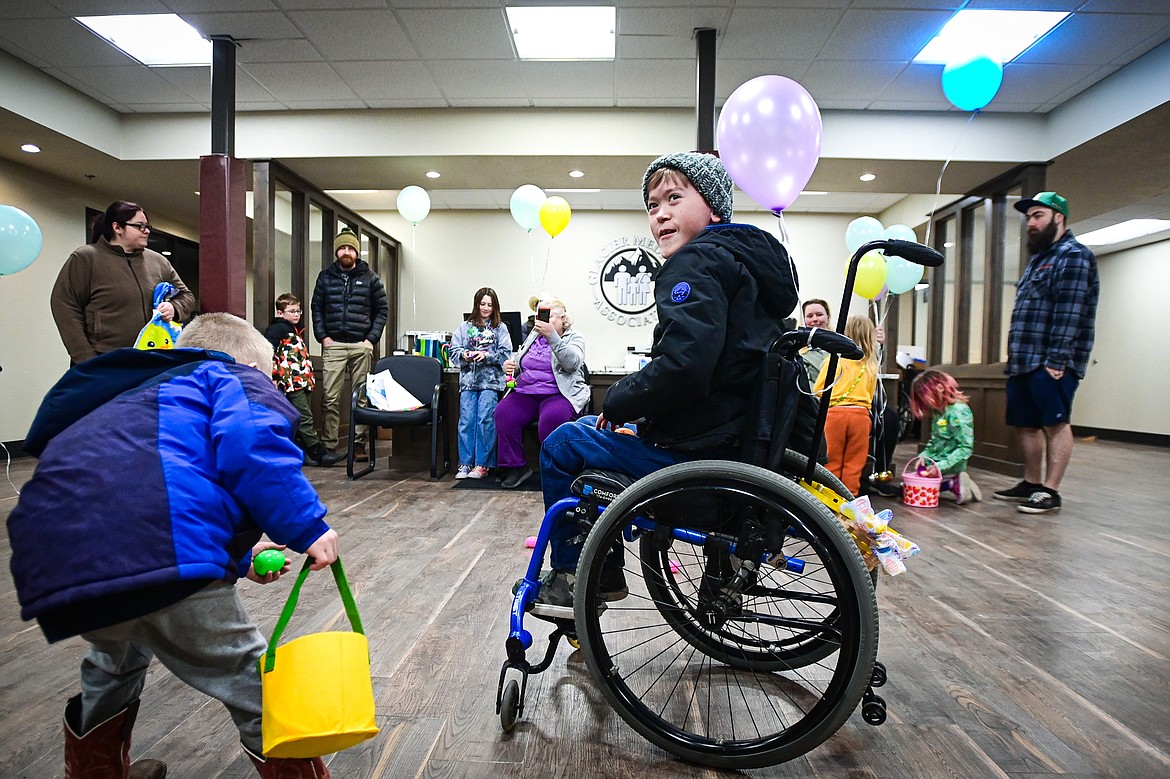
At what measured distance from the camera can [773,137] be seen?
219 centimetres

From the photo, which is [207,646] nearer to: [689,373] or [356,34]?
[689,373]

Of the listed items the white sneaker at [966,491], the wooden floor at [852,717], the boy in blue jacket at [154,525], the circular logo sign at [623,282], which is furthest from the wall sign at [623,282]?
the boy in blue jacket at [154,525]

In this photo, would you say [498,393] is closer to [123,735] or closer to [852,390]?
[852,390]

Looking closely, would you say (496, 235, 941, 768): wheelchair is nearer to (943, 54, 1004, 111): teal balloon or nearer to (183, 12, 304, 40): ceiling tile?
(943, 54, 1004, 111): teal balloon

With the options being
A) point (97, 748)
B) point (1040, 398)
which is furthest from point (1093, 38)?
point (97, 748)

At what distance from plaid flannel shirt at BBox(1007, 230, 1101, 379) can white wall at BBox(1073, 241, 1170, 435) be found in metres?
5.97

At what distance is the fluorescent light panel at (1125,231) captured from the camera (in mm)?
7039

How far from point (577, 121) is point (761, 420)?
4459mm

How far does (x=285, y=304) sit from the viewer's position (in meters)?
4.74

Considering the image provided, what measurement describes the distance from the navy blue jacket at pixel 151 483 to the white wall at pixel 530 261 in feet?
22.3

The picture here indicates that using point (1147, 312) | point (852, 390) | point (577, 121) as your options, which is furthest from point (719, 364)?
point (1147, 312)

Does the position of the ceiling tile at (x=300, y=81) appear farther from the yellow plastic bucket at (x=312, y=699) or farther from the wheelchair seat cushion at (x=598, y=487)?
the yellow plastic bucket at (x=312, y=699)

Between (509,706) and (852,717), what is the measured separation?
651 millimetres

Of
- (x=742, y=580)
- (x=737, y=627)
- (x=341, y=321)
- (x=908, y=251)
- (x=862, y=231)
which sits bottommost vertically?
(x=737, y=627)
